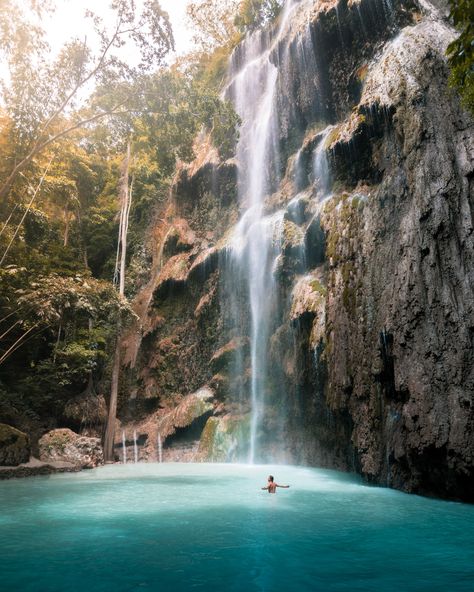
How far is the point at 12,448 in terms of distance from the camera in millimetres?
12164

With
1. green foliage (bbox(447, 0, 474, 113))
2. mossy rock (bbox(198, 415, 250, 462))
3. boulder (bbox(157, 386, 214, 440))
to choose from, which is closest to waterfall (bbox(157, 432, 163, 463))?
boulder (bbox(157, 386, 214, 440))

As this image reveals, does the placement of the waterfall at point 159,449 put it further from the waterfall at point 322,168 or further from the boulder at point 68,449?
the waterfall at point 322,168

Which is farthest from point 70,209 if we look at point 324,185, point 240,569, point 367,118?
point 240,569

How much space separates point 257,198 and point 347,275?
29.3 feet

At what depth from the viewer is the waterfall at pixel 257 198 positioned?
16.9 metres

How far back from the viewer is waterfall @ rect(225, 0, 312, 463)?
16891mm

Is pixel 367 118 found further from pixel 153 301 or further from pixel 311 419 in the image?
pixel 153 301

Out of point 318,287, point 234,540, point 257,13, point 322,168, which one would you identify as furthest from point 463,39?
point 257,13

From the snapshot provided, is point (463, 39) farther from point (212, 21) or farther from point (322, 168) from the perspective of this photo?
point (212, 21)

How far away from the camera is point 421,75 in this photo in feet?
37.8

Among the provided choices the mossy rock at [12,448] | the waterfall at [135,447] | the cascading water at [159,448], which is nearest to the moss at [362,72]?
the cascading water at [159,448]

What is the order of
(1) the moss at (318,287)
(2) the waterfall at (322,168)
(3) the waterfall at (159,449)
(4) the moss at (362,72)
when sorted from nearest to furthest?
(1) the moss at (318,287), (4) the moss at (362,72), (2) the waterfall at (322,168), (3) the waterfall at (159,449)

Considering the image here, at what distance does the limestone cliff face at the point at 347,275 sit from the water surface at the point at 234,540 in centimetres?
225

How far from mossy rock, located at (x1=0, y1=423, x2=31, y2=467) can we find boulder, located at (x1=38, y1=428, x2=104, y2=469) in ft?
3.96
